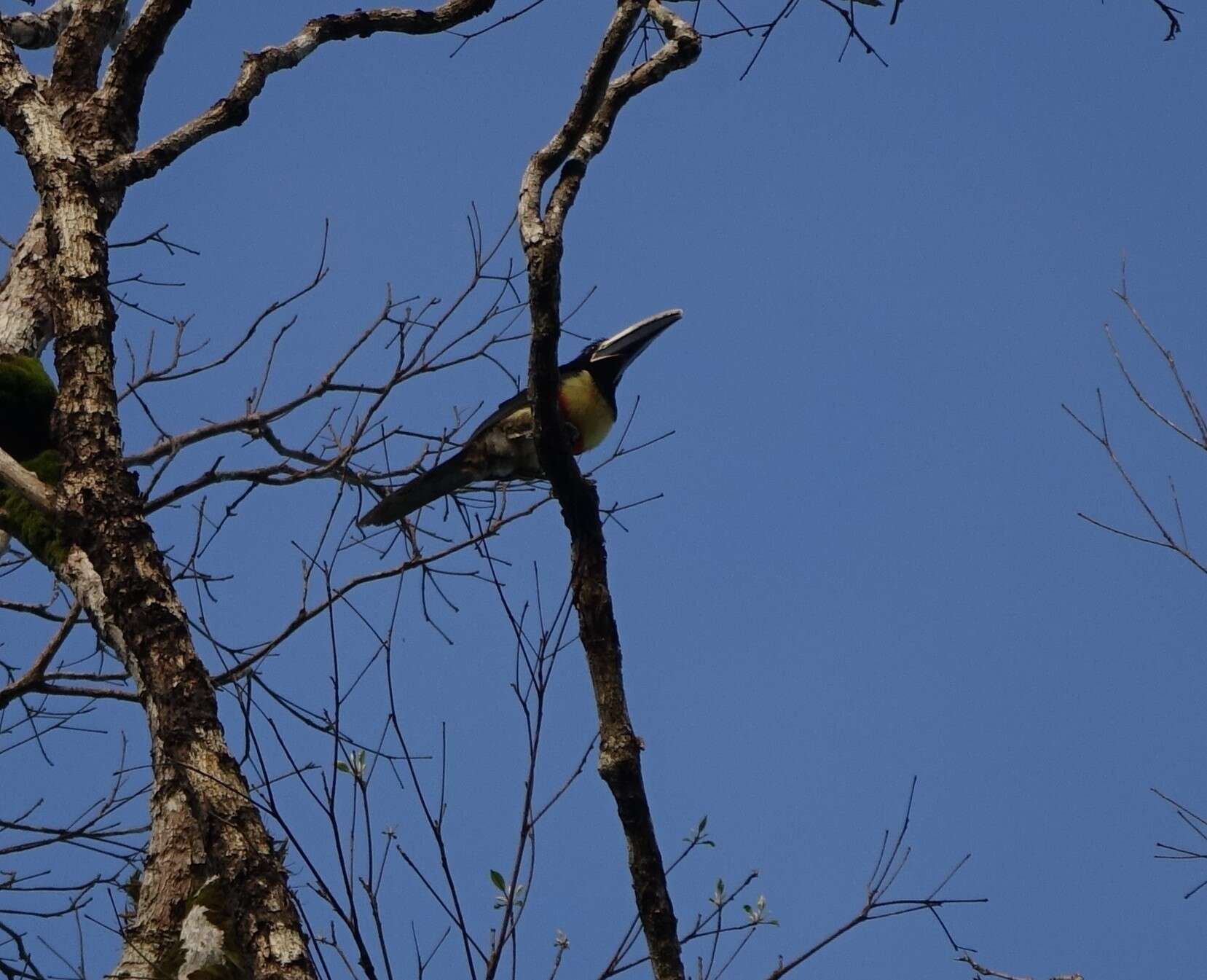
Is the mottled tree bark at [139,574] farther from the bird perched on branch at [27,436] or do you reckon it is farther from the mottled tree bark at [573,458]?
the mottled tree bark at [573,458]

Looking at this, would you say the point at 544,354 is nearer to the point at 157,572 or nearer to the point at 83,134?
the point at 157,572

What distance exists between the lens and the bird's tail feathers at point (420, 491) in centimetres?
511

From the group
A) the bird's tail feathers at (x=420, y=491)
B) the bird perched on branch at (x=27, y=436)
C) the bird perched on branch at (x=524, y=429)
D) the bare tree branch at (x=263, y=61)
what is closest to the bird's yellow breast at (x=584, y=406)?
the bird perched on branch at (x=524, y=429)

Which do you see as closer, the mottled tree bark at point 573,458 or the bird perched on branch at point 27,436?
the mottled tree bark at point 573,458

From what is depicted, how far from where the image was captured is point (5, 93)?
395 centimetres

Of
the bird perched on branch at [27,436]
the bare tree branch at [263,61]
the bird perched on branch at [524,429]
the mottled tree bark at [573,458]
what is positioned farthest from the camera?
the bird perched on branch at [524,429]

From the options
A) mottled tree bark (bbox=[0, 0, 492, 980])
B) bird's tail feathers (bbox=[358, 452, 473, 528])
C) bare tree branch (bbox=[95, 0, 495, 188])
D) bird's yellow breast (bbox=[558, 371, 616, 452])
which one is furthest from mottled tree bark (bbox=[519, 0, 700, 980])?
bird's tail feathers (bbox=[358, 452, 473, 528])

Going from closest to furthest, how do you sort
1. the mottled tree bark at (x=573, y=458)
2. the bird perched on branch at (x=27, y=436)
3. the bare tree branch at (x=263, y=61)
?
the mottled tree bark at (x=573, y=458) → the bird perched on branch at (x=27, y=436) → the bare tree branch at (x=263, y=61)

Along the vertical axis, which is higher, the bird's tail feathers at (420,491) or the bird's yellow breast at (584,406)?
the bird's yellow breast at (584,406)

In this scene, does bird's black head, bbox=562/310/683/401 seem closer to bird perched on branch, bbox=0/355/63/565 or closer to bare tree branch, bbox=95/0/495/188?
bare tree branch, bbox=95/0/495/188

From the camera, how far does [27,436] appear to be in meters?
4.12

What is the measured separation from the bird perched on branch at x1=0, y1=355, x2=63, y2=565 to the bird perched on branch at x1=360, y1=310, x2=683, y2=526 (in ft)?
4.51

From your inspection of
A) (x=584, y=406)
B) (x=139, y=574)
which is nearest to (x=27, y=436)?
(x=139, y=574)

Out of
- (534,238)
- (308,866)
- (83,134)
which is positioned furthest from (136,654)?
(83,134)
